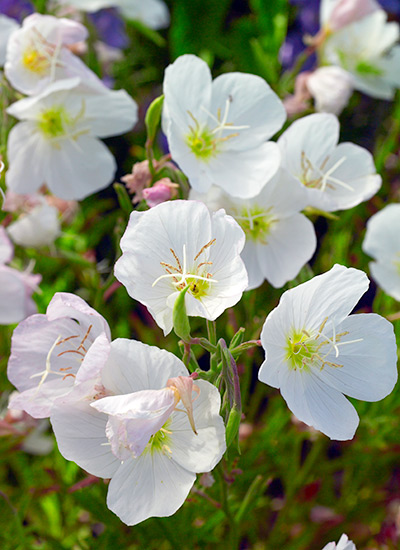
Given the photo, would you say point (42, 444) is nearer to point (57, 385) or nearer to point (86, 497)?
point (86, 497)

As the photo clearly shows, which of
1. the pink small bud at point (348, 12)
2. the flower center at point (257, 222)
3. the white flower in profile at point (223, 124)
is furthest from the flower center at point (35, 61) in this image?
the pink small bud at point (348, 12)

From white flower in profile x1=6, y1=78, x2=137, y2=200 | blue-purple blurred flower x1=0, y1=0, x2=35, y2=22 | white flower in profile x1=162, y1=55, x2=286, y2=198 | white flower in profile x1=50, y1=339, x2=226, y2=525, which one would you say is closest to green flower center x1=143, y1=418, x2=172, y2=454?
white flower in profile x1=50, y1=339, x2=226, y2=525

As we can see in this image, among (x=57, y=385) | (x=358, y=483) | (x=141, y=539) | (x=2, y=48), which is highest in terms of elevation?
(x=2, y=48)

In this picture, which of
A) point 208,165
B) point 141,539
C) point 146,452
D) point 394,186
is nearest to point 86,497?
point 141,539

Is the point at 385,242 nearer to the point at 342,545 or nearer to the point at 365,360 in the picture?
the point at 365,360

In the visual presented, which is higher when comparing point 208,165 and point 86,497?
point 208,165

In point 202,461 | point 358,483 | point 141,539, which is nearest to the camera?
point 202,461

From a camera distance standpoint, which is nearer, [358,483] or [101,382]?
[101,382]
